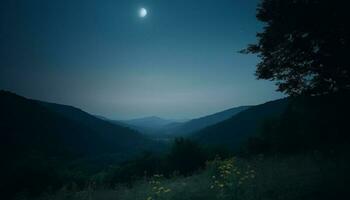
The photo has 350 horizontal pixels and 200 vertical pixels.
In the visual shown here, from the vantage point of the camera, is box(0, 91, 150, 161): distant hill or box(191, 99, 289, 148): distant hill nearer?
box(0, 91, 150, 161): distant hill

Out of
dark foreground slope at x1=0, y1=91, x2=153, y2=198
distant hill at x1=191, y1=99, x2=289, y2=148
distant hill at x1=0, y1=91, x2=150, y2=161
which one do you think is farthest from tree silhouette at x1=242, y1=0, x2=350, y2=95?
distant hill at x1=191, y1=99, x2=289, y2=148

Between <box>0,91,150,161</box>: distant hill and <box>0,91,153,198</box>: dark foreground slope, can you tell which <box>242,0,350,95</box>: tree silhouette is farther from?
<box>0,91,150,161</box>: distant hill

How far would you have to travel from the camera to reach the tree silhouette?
8539mm

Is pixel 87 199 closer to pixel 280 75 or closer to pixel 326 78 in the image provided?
pixel 280 75

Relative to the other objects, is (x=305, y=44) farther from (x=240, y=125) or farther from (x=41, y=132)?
(x=240, y=125)

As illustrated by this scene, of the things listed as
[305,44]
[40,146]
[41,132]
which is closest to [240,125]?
[41,132]

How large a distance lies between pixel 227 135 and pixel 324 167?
145446 mm

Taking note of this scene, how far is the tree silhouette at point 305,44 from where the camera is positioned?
8.54 metres

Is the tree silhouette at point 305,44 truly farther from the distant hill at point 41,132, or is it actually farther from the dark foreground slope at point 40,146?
the distant hill at point 41,132

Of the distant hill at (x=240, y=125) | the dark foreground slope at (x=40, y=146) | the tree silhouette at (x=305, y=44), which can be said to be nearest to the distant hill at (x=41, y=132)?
the dark foreground slope at (x=40, y=146)

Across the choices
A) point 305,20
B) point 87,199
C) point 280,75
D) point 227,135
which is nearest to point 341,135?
point 280,75

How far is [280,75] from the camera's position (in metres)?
10.2

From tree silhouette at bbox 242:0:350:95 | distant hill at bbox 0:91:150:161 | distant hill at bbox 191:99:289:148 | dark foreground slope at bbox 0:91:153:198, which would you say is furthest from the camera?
distant hill at bbox 191:99:289:148

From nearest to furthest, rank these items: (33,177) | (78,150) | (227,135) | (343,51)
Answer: (343,51), (33,177), (78,150), (227,135)
